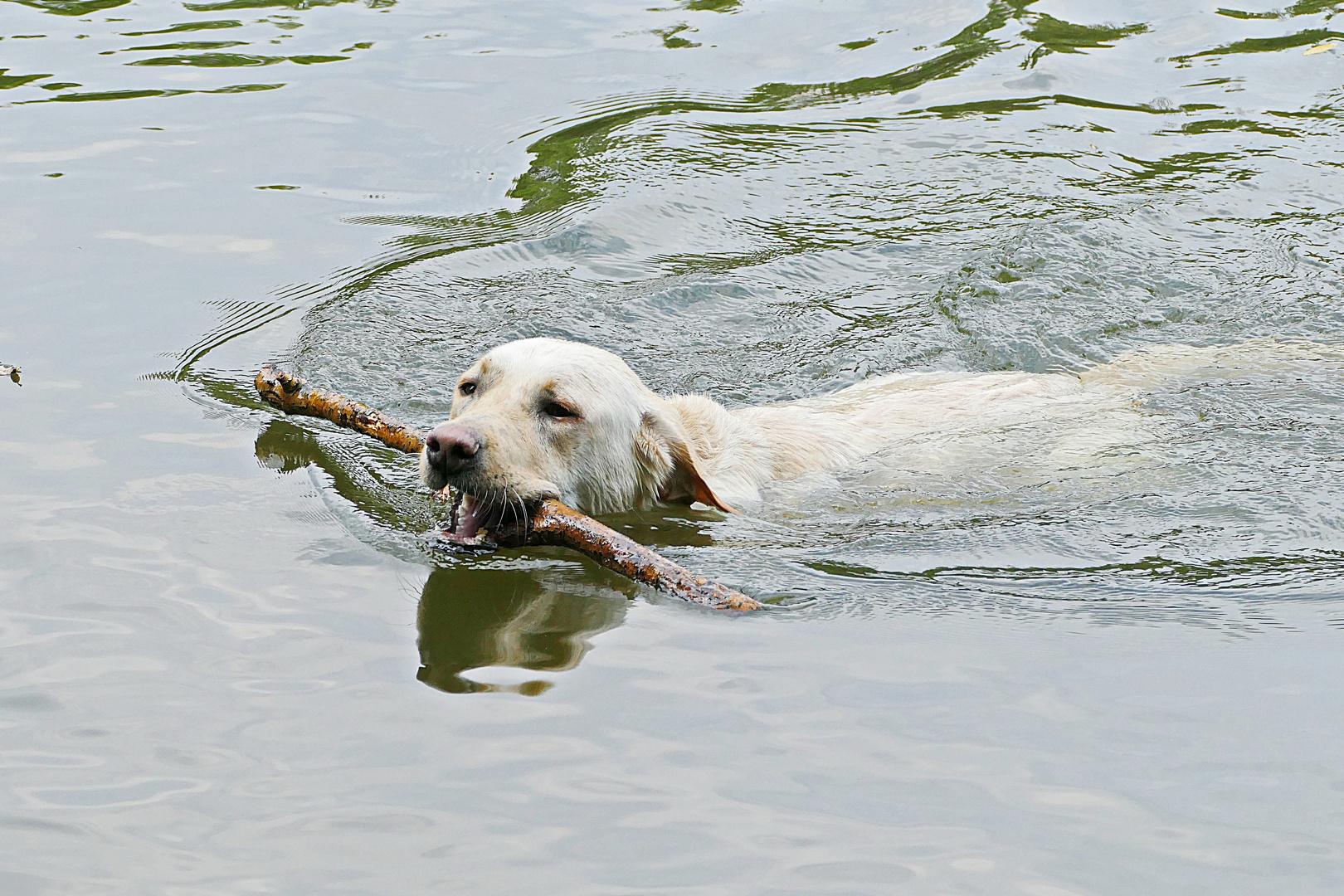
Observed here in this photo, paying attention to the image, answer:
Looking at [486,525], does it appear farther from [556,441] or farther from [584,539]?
[584,539]

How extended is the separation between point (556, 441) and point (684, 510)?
2.66ft

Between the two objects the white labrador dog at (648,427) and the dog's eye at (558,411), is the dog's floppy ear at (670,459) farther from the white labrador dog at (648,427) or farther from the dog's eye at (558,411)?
the dog's eye at (558,411)

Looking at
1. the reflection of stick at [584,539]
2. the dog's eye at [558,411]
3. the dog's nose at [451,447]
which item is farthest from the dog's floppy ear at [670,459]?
the dog's nose at [451,447]

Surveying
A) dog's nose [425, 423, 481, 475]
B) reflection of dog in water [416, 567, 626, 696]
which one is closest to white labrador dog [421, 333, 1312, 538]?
dog's nose [425, 423, 481, 475]

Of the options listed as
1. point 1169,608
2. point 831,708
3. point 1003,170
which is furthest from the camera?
point 1003,170

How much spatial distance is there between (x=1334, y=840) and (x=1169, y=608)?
5.05ft

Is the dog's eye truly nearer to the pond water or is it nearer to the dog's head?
the dog's head

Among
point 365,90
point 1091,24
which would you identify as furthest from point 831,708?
point 1091,24

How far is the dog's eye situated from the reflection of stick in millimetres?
467

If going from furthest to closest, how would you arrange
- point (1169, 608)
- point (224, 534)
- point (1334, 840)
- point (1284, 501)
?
point (1284, 501) < point (224, 534) < point (1169, 608) < point (1334, 840)

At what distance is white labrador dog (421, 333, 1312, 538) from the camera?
5.48 meters

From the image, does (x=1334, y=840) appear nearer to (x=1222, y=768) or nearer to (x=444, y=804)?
(x=1222, y=768)

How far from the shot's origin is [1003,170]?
10.9m

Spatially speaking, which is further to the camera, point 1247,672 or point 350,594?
point 350,594
